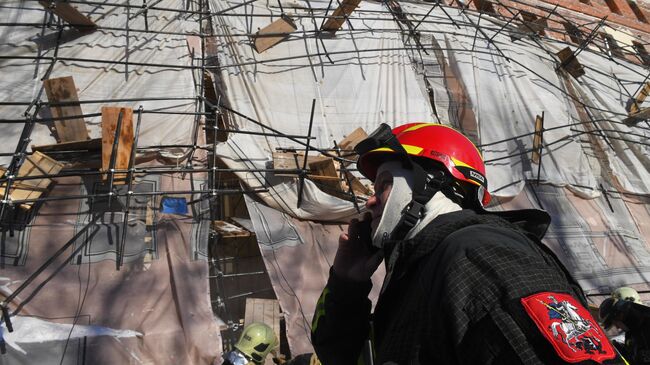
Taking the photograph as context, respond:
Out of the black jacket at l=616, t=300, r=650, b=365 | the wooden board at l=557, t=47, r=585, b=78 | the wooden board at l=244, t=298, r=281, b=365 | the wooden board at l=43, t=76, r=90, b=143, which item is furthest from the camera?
the wooden board at l=557, t=47, r=585, b=78

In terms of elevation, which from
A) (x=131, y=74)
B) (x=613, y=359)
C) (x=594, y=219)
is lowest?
(x=594, y=219)

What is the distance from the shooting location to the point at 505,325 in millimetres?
1258

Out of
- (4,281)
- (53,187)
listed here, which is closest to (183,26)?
(53,187)

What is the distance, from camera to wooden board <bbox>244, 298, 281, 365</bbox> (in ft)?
21.0

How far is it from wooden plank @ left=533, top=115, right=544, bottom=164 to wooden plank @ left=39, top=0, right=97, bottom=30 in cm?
728

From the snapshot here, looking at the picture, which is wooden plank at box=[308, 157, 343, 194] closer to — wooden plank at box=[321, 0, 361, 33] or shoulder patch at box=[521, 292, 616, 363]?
wooden plank at box=[321, 0, 361, 33]

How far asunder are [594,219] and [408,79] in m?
3.95

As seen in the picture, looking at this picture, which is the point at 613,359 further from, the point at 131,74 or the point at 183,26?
the point at 183,26

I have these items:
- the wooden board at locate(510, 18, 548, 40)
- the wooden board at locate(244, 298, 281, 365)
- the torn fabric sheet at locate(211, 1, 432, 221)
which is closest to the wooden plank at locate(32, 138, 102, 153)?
the torn fabric sheet at locate(211, 1, 432, 221)

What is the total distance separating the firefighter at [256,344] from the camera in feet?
18.0

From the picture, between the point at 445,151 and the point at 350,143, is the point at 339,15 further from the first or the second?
the point at 445,151

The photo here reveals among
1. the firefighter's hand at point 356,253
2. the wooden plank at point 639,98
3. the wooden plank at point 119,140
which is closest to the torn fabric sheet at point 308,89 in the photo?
the wooden plank at point 119,140

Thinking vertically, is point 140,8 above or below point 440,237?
below

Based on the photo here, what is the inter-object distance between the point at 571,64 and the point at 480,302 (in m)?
11.3
